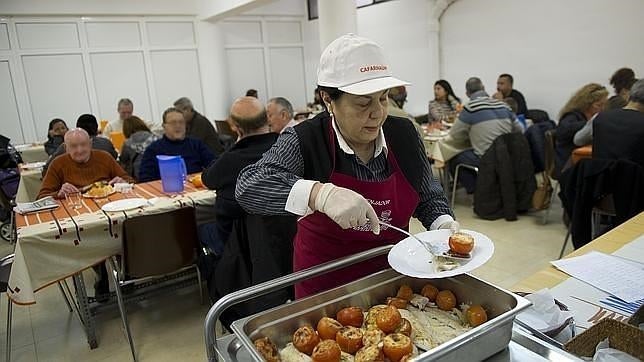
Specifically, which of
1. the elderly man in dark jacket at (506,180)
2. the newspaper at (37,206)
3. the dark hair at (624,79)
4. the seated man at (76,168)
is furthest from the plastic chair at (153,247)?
the dark hair at (624,79)

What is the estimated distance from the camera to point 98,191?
2.79 metres

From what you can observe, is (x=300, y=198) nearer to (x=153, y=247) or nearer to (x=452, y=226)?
(x=452, y=226)

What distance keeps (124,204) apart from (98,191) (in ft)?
1.30

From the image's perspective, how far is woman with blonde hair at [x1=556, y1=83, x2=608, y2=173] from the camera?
Answer: 3654 mm

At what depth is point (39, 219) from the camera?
2363 millimetres

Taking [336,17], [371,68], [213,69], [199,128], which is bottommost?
[199,128]

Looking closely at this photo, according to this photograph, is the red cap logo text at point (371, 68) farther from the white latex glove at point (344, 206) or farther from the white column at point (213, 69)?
the white column at point (213, 69)

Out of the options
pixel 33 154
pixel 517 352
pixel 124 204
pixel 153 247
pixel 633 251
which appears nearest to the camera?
pixel 517 352

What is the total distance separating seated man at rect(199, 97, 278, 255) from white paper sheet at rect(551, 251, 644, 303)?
143cm

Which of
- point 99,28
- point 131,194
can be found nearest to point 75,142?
point 131,194

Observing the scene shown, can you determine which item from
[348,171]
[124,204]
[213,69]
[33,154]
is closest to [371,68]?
[348,171]

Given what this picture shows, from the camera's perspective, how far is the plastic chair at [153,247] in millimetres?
2311

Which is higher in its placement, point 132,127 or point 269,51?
point 269,51

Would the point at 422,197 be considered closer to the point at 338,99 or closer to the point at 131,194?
the point at 338,99
